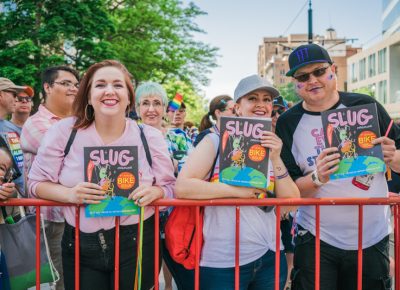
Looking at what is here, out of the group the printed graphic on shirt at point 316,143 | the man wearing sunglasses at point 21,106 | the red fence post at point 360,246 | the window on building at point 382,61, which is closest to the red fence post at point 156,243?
the printed graphic on shirt at point 316,143

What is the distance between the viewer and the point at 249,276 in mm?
2652

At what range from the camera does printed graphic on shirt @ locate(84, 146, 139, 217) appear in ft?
8.32

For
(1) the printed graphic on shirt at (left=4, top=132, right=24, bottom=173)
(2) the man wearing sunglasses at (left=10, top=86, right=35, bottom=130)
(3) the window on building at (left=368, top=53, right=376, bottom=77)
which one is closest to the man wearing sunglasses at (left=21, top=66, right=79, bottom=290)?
(1) the printed graphic on shirt at (left=4, top=132, right=24, bottom=173)

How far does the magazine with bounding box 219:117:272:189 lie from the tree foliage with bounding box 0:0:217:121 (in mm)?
14962

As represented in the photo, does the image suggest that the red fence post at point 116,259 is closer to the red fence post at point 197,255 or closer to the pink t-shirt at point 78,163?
the pink t-shirt at point 78,163

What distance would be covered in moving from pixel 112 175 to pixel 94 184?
113 millimetres

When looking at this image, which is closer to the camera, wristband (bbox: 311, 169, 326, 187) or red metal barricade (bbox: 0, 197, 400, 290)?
red metal barricade (bbox: 0, 197, 400, 290)

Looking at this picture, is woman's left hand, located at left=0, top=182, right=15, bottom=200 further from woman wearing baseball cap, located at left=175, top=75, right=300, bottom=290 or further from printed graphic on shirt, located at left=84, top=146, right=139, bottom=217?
woman wearing baseball cap, located at left=175, top=75, right=300, bottom=290

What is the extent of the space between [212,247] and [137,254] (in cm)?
45

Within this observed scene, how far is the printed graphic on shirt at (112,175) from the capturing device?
2.54 metres

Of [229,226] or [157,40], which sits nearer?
[229,226]

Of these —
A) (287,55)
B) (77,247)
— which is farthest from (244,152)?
(287,55)

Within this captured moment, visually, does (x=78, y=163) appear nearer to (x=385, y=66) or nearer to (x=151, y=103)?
(x=151, y=103)

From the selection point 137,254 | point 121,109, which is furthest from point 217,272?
point 121,109
